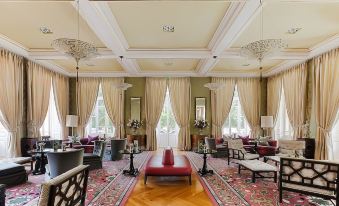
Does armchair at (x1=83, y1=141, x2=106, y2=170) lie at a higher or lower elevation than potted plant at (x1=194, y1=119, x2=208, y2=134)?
lower

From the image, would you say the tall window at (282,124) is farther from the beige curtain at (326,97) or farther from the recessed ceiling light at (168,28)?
the recessed ceiling light at (168,28)

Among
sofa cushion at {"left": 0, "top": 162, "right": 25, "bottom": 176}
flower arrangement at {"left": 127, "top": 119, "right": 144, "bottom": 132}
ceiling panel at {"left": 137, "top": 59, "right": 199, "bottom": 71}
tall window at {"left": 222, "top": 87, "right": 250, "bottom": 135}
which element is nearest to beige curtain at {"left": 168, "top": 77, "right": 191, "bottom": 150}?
ceiling panel at {"left": 137, "top": 59, "right": 199, "bottom": 71}

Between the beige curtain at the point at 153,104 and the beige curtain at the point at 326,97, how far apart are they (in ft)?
20.0

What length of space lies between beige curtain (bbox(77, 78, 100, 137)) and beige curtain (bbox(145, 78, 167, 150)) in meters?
2.49

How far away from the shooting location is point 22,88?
7246 mm

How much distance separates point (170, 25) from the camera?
507 cm

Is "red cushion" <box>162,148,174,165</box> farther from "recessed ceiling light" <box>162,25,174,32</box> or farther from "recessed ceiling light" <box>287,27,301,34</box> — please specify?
"recessed ceiling light" <box>287,27,301,34</box>

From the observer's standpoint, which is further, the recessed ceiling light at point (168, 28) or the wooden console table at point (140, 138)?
the wooden console table at point (140, 138)

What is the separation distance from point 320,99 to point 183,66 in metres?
4.85

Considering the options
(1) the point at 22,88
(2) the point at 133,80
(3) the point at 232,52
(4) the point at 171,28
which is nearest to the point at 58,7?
(4) the point at 171,28

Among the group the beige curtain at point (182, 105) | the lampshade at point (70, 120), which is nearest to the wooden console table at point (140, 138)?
the beige curtain at point (182, 105)

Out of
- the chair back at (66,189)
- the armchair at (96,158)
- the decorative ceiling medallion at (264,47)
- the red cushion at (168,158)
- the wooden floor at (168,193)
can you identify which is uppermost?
the decorative ceiling medallion at (264,47)

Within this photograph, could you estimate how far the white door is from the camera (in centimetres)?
1064

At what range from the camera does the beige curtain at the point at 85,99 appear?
10.5m
